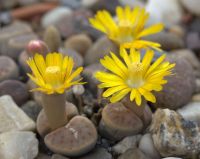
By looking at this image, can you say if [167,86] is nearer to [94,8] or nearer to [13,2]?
[94,8]

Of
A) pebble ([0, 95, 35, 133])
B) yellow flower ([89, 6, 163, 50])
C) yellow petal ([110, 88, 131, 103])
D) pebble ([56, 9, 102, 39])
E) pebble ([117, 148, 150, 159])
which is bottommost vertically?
pebble ([0, 95, 35, 133])

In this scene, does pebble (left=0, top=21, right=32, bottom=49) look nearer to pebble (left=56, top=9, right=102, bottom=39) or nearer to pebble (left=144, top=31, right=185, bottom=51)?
pebble (left=56, top=9, right=102, bottom=39)

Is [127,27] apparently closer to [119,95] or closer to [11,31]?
[119,95]

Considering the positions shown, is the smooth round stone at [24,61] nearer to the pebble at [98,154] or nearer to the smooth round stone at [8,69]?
the smooth round stone at [8,69]

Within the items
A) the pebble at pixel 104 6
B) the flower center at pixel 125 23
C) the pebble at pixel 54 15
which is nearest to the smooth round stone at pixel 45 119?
the flower center at pixel 125 23

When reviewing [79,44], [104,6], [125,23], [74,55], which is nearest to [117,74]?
[125,23]

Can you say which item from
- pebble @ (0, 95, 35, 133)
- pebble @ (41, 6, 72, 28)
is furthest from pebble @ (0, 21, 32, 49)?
pebble @ (0, 95, 35, 133)
